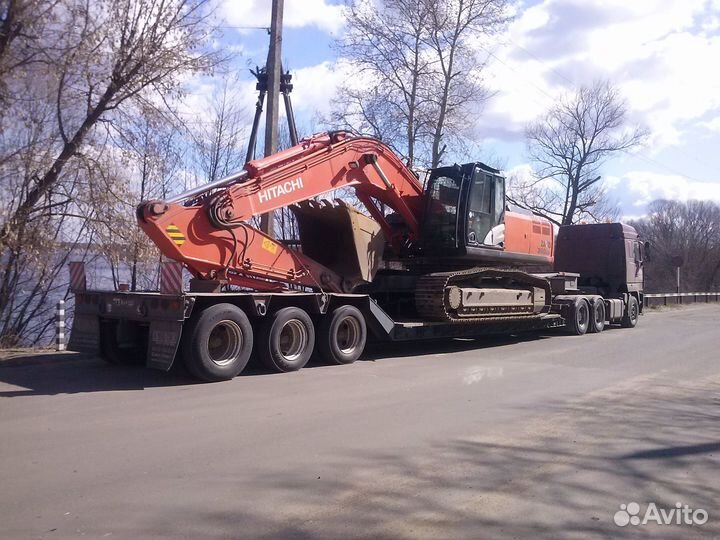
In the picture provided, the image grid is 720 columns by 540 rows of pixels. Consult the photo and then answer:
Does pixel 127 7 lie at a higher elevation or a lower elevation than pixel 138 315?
higher

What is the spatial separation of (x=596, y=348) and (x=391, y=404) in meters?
8.06

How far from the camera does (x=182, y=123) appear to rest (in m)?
15.4

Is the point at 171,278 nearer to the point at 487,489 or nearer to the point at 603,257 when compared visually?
the point at 487,489

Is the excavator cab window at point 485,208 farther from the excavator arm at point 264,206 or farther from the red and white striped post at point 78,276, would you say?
the red and white striped post at point 78,276

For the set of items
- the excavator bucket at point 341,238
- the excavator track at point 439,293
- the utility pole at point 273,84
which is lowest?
the excavator track at point 439,293

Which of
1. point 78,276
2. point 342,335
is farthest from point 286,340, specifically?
point 78,276

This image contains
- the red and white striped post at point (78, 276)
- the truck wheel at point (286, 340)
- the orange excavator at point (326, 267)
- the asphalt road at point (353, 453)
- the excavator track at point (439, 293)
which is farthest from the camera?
the excavator track at point (439, 293)

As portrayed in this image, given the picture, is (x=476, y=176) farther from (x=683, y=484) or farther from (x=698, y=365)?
(x=683, y=484)

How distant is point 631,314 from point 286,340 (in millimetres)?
14072

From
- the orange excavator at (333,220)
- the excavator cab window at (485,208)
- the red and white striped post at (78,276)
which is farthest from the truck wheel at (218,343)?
the excavator cab window at (485,208)

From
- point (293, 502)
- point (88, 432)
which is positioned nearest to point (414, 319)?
point (88, 432)

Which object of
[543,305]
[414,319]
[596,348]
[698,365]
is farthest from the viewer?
[543,305]

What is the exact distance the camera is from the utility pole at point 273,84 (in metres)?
14.6

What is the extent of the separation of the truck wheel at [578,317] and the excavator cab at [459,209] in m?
4.64
